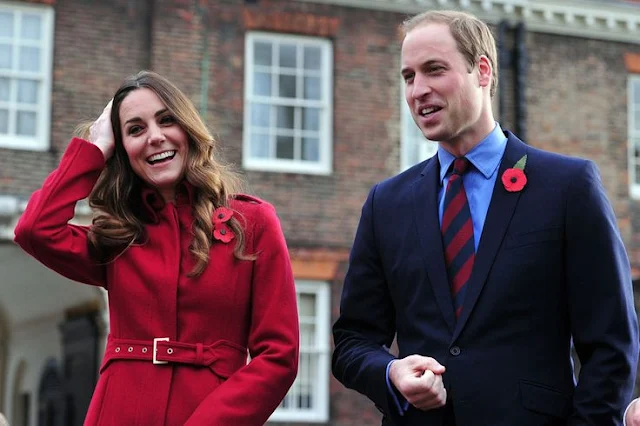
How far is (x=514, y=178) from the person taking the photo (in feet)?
10.9

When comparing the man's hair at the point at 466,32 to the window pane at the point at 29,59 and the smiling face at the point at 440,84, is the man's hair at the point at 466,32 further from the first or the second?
the window pane at the point at 29,59

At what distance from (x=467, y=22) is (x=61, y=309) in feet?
50.0

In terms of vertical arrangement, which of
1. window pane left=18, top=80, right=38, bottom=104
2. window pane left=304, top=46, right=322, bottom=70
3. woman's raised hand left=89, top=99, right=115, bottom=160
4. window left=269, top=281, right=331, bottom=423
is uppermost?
window pane left=304, top=46, right=322, bottom=70

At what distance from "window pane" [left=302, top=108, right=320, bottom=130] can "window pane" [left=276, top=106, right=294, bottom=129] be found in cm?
16

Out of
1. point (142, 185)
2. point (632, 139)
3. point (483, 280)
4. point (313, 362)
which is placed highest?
point (632, 139)

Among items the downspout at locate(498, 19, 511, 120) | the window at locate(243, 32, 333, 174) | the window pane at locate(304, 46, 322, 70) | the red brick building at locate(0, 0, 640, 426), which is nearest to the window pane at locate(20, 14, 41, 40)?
the red brick building at locate(0, 0, 640, 426)

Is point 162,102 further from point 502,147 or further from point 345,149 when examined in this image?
point 345,149

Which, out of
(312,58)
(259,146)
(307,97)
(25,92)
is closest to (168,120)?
(25,92)

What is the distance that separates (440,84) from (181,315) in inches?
39.7

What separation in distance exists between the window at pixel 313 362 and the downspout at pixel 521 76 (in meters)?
3.43

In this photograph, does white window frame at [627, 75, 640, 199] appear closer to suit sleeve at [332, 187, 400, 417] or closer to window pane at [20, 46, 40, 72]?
window pane at [20, 46, 40, 72]

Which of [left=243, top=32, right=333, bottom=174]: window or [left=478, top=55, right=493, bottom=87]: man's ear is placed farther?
[left=243, top=32, right=333, bottom=174]: window

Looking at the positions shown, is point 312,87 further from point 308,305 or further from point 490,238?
point 490,238

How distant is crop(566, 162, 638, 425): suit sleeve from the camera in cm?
305
